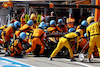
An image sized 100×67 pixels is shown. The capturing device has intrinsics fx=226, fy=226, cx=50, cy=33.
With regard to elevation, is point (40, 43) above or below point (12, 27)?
below

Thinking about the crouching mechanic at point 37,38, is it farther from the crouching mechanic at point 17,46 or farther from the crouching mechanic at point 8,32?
the crouching mechanic at point 8,32

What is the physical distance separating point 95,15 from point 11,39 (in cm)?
502

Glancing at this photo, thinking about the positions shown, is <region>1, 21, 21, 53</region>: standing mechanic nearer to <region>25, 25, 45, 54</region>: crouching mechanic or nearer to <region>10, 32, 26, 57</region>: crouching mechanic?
<region>10, 32, 26, 57</region>: crouching mechanic

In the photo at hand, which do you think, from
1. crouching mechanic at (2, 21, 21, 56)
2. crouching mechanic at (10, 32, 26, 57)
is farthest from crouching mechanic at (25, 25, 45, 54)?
crouching mechanic at (2, 21, 21, 56)

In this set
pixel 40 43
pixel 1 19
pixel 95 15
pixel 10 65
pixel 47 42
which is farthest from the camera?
pixel 1 19

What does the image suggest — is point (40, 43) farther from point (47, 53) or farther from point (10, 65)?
point (10, 65)

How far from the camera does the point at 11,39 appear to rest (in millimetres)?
10492

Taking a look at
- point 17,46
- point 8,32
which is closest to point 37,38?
point 17,46

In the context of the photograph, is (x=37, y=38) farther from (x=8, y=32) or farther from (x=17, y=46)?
(x=8, y=32)

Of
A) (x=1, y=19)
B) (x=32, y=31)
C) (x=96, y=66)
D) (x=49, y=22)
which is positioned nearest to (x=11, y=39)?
(x=32, y=31)

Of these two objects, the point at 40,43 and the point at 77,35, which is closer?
the point at 77,35

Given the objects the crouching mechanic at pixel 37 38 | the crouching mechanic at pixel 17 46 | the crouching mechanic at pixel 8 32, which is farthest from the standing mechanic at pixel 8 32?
the crouching mechanic at pixel 37 38

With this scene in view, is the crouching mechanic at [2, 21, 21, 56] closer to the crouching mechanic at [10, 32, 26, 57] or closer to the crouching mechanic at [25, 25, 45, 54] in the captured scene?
the crouching mechanic at [10, 32, 26, 57]

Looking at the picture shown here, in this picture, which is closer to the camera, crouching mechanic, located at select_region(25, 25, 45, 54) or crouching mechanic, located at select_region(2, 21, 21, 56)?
crouching mechanic, located at select_region(25, 25, 45, 54)
